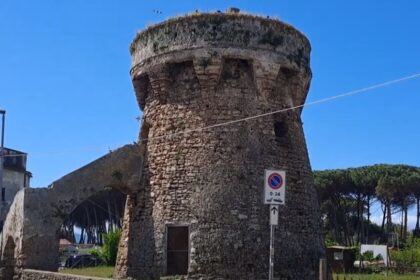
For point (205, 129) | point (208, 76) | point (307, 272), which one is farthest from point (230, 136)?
point (307, 272)

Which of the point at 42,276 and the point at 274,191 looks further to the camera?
the point at 42,276

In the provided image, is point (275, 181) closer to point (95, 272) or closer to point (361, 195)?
point (95, 272)

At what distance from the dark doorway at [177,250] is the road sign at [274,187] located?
6472 mm

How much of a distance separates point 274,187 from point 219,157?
6.30m

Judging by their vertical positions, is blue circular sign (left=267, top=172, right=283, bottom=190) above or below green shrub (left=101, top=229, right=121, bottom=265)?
above

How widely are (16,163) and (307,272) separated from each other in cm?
3880

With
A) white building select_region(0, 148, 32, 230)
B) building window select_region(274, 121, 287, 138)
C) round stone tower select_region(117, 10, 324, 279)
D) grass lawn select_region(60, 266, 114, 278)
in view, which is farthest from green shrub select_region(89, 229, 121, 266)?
white building select_region(0, 148, 32, 230)

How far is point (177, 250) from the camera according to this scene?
1581 centimetres

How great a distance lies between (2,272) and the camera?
1808 cm

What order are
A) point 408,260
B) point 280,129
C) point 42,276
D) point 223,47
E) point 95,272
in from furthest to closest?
point 408,260 < point 95,272 < point 280,129 < point 223,47 < point 42,276

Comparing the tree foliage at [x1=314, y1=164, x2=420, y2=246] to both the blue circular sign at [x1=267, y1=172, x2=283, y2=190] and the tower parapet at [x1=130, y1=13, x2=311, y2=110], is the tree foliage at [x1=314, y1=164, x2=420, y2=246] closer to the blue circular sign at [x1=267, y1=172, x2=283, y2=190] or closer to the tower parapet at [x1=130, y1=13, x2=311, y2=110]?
the tower parapet at [x1=130, y1=13, x2=311, y2=110]

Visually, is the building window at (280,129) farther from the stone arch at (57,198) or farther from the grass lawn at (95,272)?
the grass lawn at (95,272)

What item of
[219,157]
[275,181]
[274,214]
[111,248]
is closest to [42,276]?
[219,157]

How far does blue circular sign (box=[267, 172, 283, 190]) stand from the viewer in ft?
31.3
